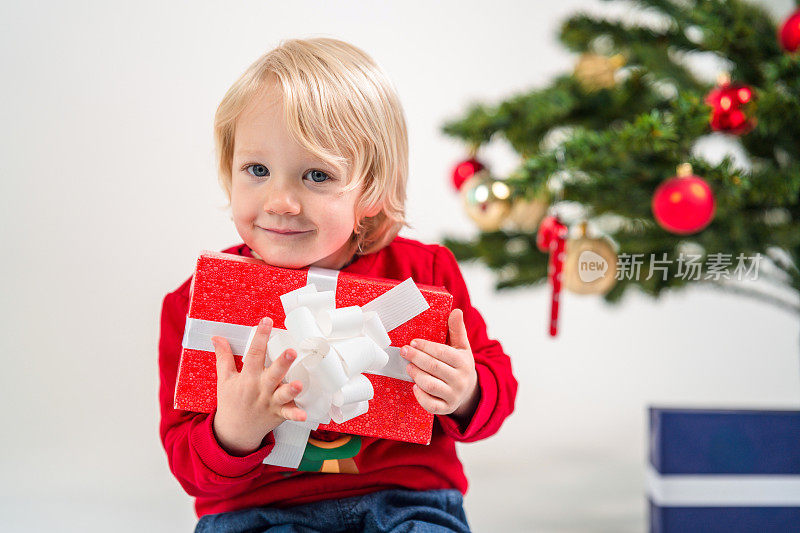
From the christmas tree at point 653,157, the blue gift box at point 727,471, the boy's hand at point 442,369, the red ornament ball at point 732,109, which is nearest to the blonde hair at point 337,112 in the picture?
the boy's hand at point 442,369

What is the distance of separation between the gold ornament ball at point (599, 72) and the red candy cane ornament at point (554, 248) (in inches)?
8.2

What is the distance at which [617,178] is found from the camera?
101cm

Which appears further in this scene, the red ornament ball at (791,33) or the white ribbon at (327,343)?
the red ornament ball at (791,33)

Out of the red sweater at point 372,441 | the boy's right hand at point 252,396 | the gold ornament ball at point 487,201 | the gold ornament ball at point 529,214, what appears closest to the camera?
the boy's right hand at point 252,396

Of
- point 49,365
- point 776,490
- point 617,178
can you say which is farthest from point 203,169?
point 776,490

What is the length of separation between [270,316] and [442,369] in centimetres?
13

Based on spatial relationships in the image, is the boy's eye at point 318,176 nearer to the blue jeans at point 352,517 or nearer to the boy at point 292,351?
the boy at point 292,351

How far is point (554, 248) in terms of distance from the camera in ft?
3.16

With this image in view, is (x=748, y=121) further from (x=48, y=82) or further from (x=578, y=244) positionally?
(x=48, y=82)

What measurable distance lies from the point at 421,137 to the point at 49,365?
57 centimetres

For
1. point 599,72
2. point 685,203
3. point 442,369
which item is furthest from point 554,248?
point 442,369

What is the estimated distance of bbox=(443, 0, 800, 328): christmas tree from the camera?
896 millimetres

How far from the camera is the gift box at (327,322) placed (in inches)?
21.5

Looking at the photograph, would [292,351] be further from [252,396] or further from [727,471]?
[727,471]
